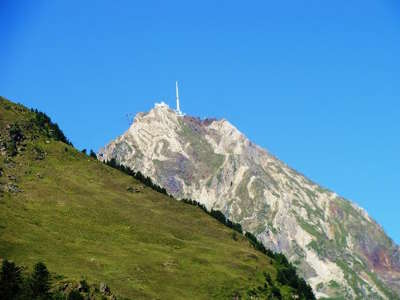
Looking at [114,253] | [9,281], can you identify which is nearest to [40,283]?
[9,281]

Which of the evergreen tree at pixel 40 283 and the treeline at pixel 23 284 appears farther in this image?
the evergreen tree at pixel 40 283

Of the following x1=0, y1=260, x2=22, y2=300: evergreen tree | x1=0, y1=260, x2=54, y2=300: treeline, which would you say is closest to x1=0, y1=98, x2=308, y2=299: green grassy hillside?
x1=0, y1=260, x2=54, y2=300: treeline

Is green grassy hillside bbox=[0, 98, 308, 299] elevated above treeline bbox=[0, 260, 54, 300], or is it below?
above

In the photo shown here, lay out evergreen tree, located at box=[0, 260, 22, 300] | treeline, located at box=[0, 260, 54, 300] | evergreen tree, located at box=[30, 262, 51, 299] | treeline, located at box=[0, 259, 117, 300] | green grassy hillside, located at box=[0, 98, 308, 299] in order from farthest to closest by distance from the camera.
→ green grassy hillside, located at box=[0, 98, 308, 299]
evergreen tree, located at box=[30, 262, 51, 299]
treeline, located at box=[0, 259, 117, 300]
treeline, located at box=[0, 260, 54, 300]
evergreen tree, located at box=[0, 260, 22, 300]

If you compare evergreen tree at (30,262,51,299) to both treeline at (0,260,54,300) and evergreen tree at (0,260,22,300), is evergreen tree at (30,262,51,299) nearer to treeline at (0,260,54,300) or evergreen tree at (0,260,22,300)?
treeline at (0,260,54,300)

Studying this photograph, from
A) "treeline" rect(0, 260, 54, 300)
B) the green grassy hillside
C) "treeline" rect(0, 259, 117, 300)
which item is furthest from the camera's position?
the green grassy hillside

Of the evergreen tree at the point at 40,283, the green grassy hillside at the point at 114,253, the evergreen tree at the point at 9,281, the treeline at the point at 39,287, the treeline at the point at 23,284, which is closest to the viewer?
the evergreen tree at the point at 9,281

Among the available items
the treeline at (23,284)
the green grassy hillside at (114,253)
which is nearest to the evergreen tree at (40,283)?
the treeline at (23,284)

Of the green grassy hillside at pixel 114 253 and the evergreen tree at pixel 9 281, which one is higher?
the green grassy hillside at pixel 114 253

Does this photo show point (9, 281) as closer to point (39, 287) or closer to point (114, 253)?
point (39, 287)

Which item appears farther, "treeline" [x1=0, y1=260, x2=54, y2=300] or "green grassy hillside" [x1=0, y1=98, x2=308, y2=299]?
"green grassy hillside" [x1=0, y1=98, x2=308, y2=299]

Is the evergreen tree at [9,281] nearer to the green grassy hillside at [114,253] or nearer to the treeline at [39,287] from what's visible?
the treeline at [39,287]

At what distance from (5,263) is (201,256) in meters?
69.5

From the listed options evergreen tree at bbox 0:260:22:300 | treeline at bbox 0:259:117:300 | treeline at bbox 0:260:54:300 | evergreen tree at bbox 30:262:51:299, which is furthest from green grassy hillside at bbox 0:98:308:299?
evergreen tree at bbox 0:260:22:300
